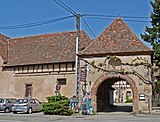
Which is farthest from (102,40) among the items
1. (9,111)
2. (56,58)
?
(9,111)

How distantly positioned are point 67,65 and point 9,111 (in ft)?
24.8

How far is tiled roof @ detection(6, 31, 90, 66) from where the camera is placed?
30.5m

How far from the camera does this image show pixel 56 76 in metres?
29.7

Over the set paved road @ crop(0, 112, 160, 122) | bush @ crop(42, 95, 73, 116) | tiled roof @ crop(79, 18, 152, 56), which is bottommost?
paved road @ crop(0, 112, 160, 122)

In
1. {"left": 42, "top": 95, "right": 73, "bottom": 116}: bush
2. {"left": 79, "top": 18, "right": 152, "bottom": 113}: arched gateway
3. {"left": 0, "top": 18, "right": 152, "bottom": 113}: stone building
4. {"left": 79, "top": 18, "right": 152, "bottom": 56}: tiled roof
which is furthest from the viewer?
{"left": 79, "top": 18, "right": 152, "bottom": 56}: tiled roof

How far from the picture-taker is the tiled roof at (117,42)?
2523cm

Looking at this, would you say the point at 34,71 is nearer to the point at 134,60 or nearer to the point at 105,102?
the point at 105,102

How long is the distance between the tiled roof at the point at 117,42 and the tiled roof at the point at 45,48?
3146 mm

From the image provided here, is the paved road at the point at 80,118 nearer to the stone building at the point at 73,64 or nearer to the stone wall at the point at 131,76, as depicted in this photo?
the stone wall at the point at 131,76

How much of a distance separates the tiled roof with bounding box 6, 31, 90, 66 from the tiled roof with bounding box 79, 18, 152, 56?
10.3 ft

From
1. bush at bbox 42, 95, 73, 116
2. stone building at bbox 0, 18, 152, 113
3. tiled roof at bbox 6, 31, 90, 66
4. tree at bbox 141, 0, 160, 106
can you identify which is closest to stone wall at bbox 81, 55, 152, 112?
stone building at bbox 0, 18, 152, 113

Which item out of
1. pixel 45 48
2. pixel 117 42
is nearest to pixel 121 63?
pixel 117 42

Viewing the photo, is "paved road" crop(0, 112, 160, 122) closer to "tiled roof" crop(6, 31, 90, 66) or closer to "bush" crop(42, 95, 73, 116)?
"bush" crop(42, 95, 73, 116)

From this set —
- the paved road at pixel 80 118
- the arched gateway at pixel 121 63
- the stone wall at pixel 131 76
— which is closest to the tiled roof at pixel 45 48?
the arched gateway at pixel 121 63
